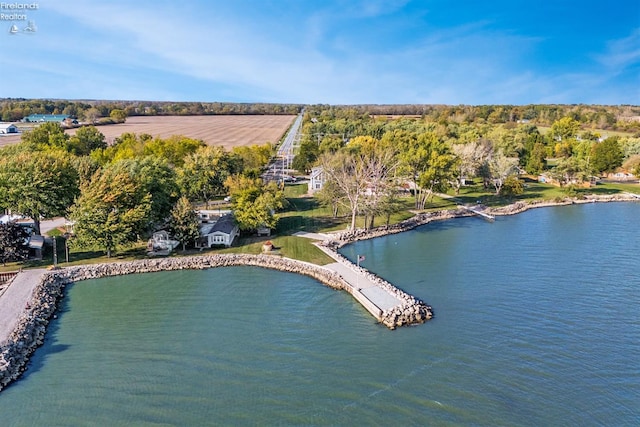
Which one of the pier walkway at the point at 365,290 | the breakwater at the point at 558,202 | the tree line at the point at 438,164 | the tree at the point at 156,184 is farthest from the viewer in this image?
the breakwater at the point at 558,202

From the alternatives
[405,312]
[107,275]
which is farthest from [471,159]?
[107,275]

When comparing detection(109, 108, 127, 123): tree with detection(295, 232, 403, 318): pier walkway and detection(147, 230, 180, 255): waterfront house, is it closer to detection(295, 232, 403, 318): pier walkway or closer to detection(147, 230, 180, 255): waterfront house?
detection(147, 230, 180, 255): waterfront house

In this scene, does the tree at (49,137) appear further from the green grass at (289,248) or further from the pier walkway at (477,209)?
the pier walkway at (477,209)

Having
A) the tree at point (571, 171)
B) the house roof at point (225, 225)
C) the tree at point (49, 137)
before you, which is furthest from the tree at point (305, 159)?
the tree at point (571, 171)

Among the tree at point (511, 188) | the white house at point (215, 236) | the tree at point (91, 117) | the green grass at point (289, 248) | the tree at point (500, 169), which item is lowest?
the green grass at point (289, 248)

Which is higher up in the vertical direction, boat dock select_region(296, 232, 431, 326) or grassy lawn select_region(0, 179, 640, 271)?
grassy lawn select_region(0, 179, 640, 271)

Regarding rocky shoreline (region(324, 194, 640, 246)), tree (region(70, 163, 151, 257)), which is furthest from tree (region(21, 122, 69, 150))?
A: rocky shoreline (region(324, 194, 640, 246))

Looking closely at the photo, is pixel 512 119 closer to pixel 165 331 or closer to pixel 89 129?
pixel 89 129

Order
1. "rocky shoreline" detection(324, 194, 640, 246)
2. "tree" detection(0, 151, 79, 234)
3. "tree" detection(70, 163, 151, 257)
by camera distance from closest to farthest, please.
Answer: "tree" detection(70, 163, 151, 257) < "tree" detection(0, 151, 79, 234) < "rocky shoreline" detection(324, 194, 640, 246)
